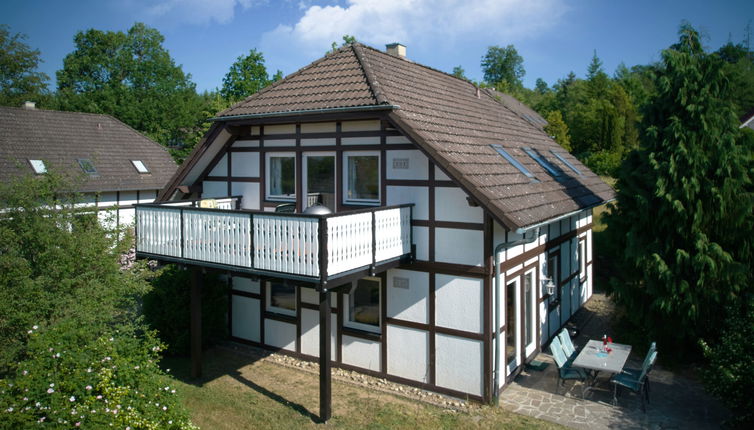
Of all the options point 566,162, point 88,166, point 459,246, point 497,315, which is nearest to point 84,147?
point 88,166

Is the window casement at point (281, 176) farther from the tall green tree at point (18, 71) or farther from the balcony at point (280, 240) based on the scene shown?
the tall green tree at point (18, 71)

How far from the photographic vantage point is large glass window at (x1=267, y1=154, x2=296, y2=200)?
11.9 m

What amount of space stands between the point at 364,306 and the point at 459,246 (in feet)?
8.25

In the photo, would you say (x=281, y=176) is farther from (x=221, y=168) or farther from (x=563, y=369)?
(x=563, y=369)

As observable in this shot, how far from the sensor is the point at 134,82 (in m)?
45.8

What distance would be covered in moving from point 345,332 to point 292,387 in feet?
4.81

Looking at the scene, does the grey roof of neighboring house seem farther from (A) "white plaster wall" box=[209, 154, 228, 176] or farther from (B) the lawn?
(B) the lawn

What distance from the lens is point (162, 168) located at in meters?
25.2

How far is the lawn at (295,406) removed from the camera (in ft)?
29.6

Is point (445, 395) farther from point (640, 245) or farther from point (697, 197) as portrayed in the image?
point (697, 197)

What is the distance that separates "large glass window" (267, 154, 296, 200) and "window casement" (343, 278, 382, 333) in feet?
8.16

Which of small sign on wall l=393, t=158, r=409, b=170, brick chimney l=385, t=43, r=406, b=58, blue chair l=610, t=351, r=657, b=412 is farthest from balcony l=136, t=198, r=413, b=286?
brick chimney l=385, t=43, r=406, b=58

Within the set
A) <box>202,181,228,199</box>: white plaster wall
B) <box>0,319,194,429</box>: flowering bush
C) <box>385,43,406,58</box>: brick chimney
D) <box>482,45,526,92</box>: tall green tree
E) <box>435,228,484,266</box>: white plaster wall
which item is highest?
<box>482,45,526,92</box>: tall green tree

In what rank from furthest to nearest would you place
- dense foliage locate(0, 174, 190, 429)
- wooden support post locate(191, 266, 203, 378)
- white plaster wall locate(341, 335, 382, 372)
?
wooden support post locate(191, 266, 203, 378), white plaster wall locate(341, 335, 382, 372), dense foliage locate(0, 174, 190, 429)
